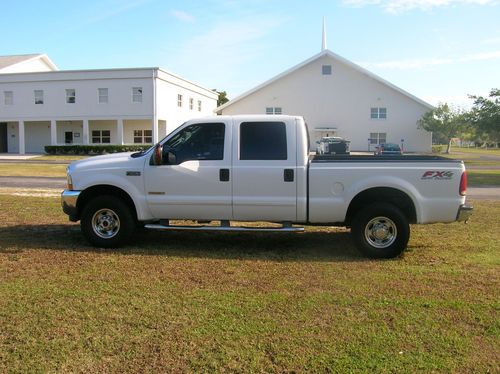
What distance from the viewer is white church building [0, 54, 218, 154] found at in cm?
4334

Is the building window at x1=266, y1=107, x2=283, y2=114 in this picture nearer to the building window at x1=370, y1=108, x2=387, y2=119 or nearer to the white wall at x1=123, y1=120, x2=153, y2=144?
the building window at x1=370, y1=108, x2=387, y2=119

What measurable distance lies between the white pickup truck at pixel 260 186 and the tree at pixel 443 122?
44588 mm

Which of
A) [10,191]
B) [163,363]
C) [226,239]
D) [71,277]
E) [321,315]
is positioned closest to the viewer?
[163,363]

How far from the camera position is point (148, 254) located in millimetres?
6977

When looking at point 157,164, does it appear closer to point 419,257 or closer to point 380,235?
point 380,235

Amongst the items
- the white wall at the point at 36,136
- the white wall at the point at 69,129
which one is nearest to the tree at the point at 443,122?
the white wall at the point at 69,129

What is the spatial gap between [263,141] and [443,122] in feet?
155

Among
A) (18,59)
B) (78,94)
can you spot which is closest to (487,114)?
(78,94)

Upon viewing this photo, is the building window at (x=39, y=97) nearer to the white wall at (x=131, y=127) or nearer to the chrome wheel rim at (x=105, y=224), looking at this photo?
the white wall at (x=131, y=127)

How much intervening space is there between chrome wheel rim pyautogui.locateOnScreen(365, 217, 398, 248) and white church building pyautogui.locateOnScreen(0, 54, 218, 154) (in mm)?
38110

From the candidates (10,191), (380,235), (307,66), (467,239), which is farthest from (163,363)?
(307,66)

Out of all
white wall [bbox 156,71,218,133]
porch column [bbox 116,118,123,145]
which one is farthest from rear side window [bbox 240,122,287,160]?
porch column [bbox 116,118,123,145]

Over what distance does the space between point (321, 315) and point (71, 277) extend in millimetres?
3033

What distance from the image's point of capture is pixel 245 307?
4.86 m
